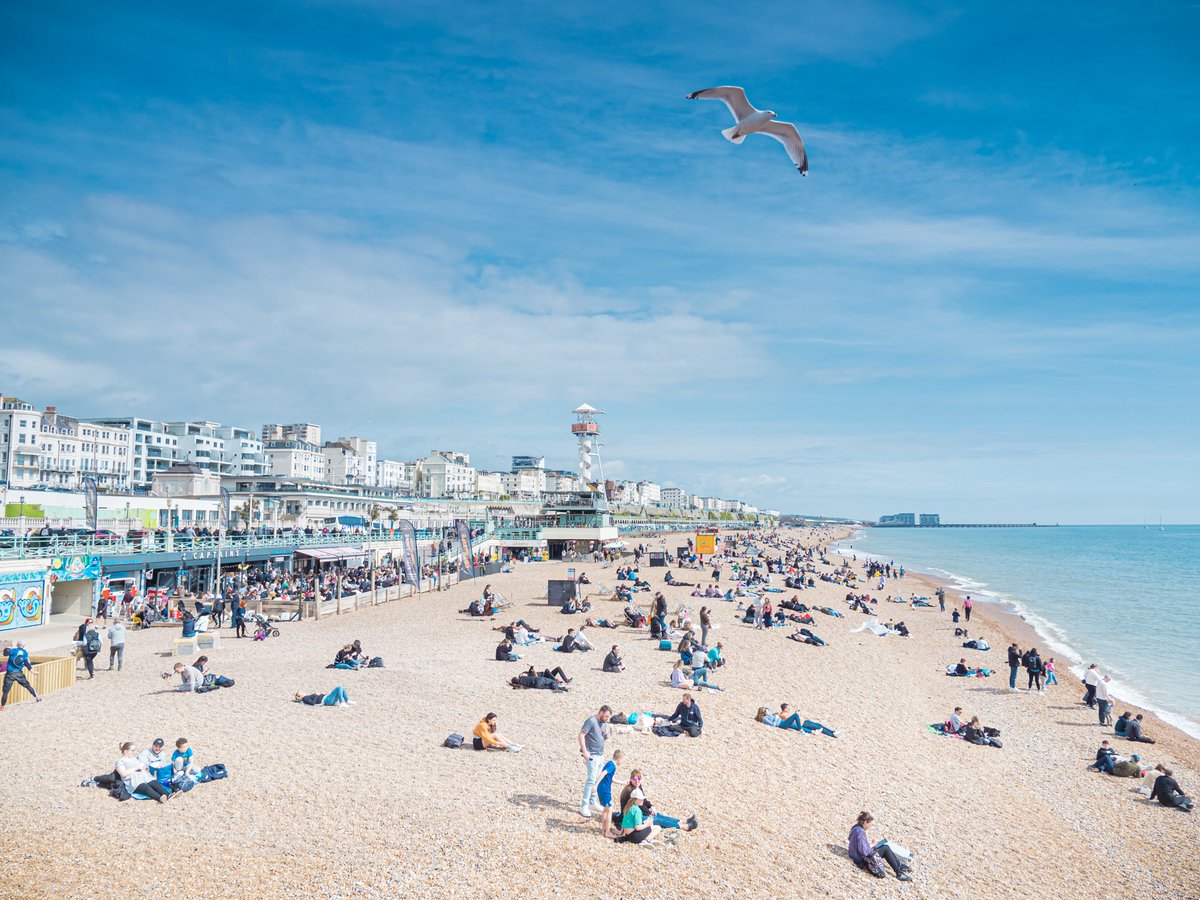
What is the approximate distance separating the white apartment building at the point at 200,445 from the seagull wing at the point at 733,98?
96213 mm

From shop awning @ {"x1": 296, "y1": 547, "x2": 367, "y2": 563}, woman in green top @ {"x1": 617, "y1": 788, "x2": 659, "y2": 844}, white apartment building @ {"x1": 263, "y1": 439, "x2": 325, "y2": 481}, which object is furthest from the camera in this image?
white apartment building @ {"x1": 263, "y1": 439, "x2": 325, "y2": 481}

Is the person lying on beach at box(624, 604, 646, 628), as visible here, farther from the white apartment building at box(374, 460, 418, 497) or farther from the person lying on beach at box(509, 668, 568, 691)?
the white apartment building at box(374, 460, 418, 497)

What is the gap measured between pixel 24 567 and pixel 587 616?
16360 mm

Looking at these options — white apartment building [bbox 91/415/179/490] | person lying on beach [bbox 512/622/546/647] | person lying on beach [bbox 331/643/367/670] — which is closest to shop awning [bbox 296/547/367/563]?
person lying on beach [bbox 512/622/546/647]

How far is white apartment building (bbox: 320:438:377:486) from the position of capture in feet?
408

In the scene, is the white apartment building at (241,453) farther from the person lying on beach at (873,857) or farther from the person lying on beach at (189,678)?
the person lying on beach at (873,857)

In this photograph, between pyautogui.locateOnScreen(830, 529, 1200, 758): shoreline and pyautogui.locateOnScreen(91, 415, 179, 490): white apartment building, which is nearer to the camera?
pyautogui.locateOnScreen(830, 529, 1200, 758): shoreline

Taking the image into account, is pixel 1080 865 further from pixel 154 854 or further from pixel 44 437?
pixel 44 437

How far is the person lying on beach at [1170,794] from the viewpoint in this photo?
12172mm

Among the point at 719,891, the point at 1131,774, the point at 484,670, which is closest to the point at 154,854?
the point at 719,891

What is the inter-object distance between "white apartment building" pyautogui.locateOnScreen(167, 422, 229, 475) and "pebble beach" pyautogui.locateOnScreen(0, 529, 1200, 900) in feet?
288

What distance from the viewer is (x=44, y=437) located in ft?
261

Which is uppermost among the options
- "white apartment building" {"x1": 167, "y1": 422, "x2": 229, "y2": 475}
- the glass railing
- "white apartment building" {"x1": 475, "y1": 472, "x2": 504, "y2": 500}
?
"white apartment building" {"x1": 167, "y1": 422, "x2": 229, "y2": 475}

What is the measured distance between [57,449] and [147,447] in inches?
501
